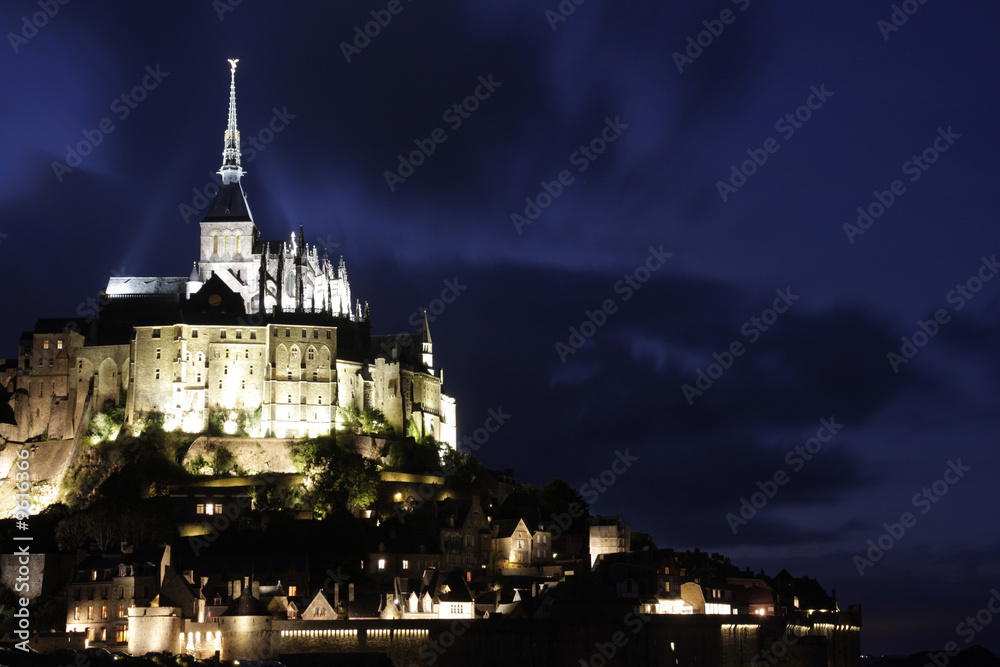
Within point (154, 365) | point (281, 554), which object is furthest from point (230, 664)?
point (154, 365)

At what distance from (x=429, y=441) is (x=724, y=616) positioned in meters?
37.3

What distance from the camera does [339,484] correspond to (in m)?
90.8

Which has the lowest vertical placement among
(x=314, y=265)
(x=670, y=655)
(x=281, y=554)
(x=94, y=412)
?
(x=670, y=655)

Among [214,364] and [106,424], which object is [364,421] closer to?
[214,364]

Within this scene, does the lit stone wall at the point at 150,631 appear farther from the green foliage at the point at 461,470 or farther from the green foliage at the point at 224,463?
the green foliage at the point at 461,470

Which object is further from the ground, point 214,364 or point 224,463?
point 214,364

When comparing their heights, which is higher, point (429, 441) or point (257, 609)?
point (429, 441)

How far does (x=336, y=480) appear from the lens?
90.9 m

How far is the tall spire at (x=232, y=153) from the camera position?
113m

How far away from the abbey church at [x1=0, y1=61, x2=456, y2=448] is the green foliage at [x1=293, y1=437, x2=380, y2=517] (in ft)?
18.5

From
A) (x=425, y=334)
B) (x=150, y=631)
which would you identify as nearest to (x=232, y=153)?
(x=425, y=334)

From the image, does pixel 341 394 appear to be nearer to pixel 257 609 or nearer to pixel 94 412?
pixel 94 412

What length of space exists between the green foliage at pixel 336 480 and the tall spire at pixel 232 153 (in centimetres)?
2960

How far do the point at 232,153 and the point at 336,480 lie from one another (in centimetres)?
3646
